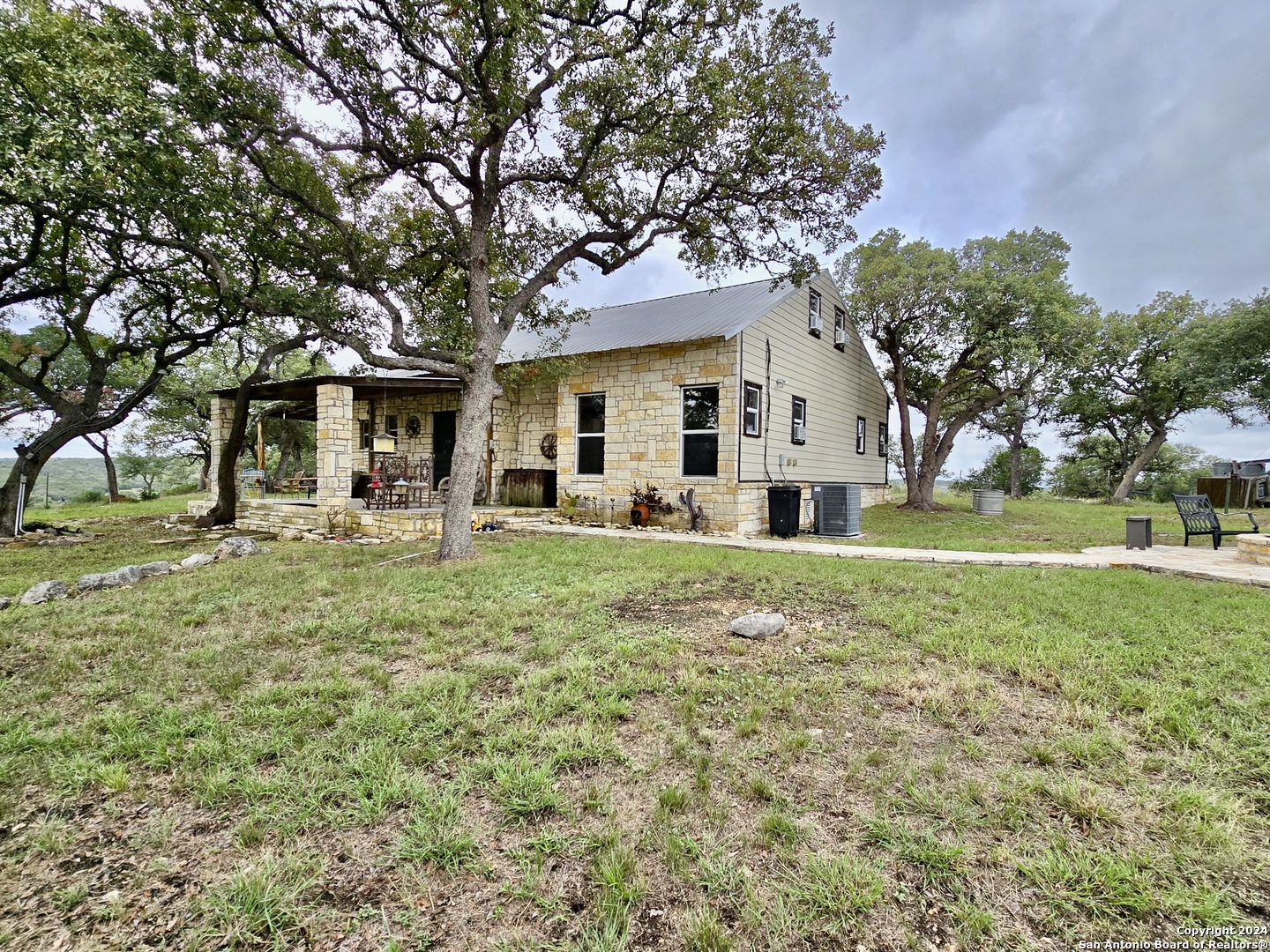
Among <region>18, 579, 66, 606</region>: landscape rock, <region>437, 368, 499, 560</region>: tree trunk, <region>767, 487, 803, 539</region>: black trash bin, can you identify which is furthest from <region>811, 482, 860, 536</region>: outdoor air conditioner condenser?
<region>18, 579, 66, 606</region>: landscape rock

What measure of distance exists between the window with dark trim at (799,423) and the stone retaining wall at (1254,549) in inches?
261

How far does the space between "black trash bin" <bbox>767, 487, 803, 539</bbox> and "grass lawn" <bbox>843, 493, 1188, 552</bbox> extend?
1076 mm

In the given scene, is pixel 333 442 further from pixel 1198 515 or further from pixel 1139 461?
pixel 1139 461

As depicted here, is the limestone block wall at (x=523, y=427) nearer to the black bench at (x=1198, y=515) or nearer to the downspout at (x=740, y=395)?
the downspout at (x=740, y=395)

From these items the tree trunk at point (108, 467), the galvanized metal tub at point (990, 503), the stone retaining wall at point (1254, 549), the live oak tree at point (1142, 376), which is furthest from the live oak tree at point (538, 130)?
the tree trunk at point (108, 467)

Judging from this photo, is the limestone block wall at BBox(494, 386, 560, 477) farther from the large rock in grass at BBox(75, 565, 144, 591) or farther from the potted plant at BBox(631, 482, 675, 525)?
the large rock in grass at BBox(75, 565, 144, 591)

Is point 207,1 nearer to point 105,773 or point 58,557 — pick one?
point 58,557

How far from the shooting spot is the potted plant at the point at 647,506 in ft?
33.7

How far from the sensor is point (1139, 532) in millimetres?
7312

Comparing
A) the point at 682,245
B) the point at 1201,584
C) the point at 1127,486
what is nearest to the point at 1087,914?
the point at 1201,584

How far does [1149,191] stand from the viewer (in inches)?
560

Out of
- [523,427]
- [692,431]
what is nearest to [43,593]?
[692,431]

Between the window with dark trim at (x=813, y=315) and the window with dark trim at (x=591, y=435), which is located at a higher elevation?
the window with dark trim at (x=813, y=315)

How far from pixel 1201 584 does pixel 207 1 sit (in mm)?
12639
